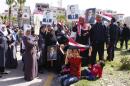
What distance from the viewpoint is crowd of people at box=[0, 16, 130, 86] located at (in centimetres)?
1172

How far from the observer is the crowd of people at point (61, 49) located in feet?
38.4

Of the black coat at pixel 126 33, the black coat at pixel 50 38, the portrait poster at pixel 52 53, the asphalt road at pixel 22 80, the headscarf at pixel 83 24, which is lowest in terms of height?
the asphalt road at pixel 22 80

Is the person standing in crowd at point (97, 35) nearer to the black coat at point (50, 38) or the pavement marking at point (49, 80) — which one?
the black coat at point (50, 38)

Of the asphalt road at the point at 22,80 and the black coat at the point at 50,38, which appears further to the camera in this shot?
the black coat at the point at 50,38

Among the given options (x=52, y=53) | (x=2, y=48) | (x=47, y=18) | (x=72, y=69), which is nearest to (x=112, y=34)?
(x=47, y=18)

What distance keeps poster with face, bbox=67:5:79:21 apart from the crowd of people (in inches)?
46.6

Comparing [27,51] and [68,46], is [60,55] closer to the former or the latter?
[68,46]

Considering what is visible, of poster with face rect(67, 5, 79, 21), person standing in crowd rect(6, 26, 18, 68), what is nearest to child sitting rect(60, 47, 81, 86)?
person standing in crowd rect(6, 26, 18, 68)

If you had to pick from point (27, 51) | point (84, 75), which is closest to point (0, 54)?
point (27, 51)

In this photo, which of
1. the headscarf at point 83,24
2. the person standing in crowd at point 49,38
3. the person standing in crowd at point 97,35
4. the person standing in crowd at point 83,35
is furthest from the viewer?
the headscarf at point 83,24

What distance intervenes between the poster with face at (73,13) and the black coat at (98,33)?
2.29 meters

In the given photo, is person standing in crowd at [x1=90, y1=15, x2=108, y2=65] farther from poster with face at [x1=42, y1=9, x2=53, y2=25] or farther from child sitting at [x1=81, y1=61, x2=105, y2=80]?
child sitting at [x1=81, y1=61, x2=105, y2=80]

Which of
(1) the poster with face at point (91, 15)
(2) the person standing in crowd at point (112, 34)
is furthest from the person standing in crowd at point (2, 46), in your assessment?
(2) the person standing in crowd at point (112, 34)

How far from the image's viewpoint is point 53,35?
13.3 metres
